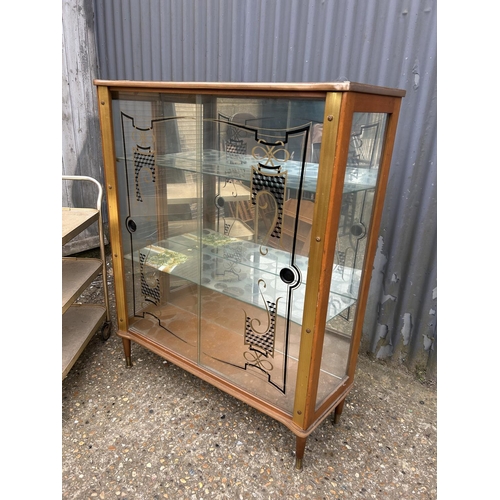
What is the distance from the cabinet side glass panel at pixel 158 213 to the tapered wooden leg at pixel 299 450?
0.66 m

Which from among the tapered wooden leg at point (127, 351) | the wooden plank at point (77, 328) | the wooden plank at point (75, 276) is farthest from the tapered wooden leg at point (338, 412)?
the wooden plank at point (75, 276)

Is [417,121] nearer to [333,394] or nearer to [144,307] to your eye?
[333,394]

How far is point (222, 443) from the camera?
188 cm

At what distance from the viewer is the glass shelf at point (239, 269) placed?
1640 mm

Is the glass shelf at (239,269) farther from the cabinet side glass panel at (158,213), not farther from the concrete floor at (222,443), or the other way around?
the concrete floor at (222,443)

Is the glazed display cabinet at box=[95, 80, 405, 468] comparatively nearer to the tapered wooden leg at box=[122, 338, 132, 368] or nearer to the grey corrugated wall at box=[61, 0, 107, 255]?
the tapered wooden leg at box=[122, 338, 132, 368]

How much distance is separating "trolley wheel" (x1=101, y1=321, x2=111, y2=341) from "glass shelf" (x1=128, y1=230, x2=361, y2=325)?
711 mm

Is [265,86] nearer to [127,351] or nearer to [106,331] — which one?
[127,351]

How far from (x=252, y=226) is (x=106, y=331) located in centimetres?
144

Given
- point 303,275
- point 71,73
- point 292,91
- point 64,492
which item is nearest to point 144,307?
point 64,492

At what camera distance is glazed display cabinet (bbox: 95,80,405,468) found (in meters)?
1.36

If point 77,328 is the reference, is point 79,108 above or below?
above

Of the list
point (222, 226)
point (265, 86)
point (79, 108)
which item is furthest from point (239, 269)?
point (79, 108)

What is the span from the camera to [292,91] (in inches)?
50.1
